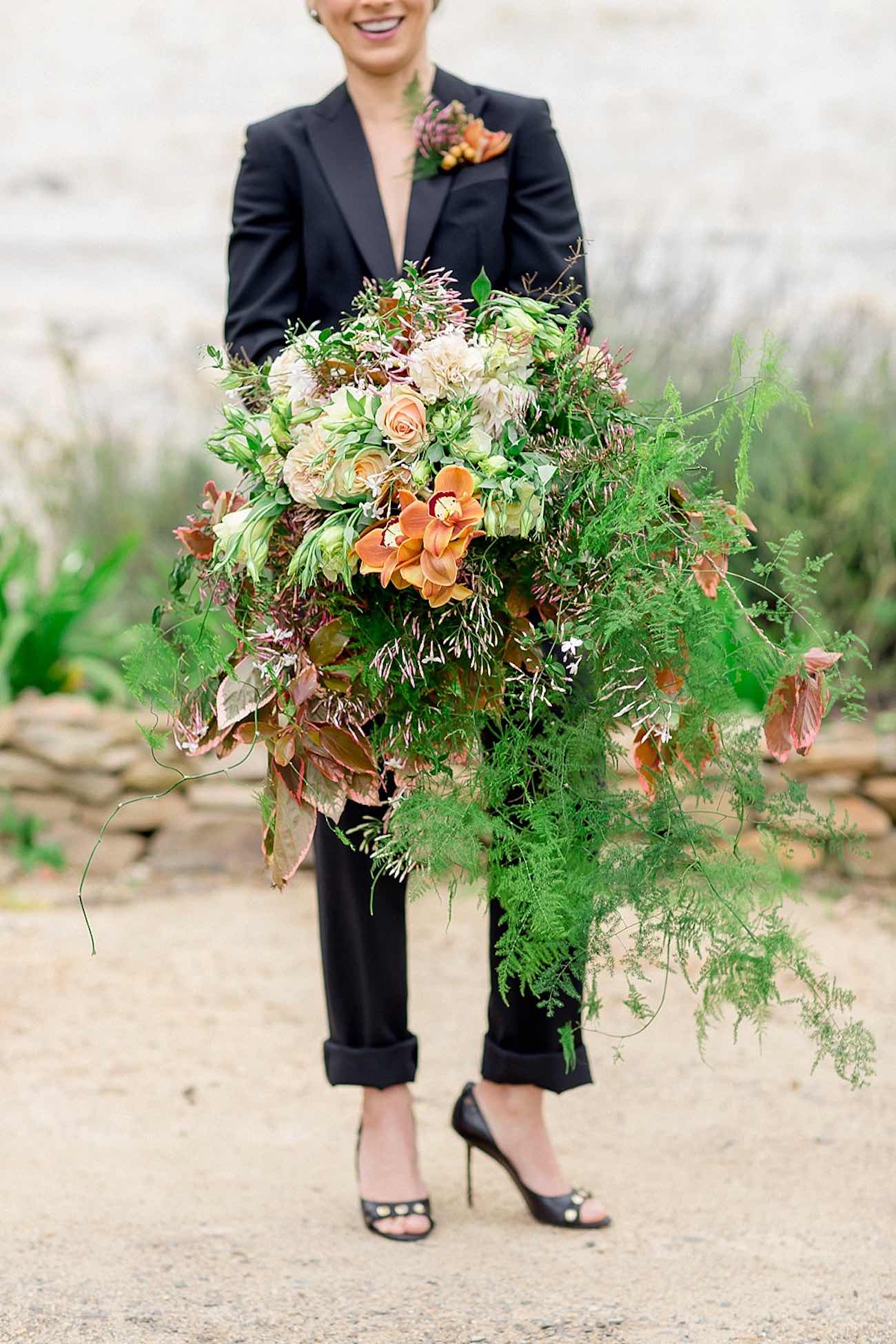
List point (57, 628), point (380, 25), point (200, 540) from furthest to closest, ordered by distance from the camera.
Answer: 1. point (57, 628)
2. point (380, 25)
3. point (200, 540)

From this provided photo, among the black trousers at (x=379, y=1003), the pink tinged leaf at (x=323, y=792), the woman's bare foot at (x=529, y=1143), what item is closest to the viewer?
the pink tinged leaf at (x=323, y=792)

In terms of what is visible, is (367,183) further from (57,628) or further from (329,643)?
(57,628)

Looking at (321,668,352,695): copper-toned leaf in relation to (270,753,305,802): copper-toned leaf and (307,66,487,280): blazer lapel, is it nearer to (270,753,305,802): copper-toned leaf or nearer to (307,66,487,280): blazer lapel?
(270,753,305,802): copper-toned leaf

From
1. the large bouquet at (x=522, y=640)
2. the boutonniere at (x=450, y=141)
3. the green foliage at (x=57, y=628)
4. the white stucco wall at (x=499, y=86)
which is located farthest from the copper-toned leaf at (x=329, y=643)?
the white stucco wall at (x=499, y=86)

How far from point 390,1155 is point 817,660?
1.14 meters

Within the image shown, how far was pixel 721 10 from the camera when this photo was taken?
725 centimetres

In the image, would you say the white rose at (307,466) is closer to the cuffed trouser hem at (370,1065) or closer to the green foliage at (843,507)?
the cuffed trouser hem at (370,1065)

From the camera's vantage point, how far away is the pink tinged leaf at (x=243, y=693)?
196cm

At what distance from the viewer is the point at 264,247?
2.42m

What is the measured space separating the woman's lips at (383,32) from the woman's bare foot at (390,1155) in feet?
5.71

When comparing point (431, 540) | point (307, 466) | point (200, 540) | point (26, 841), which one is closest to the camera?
point (431, 540)

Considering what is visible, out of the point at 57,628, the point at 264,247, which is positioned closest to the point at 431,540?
the point at 264,247

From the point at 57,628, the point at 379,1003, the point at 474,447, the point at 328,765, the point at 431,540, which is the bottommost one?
the point at 379,1003

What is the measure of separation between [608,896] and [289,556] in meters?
0.62
